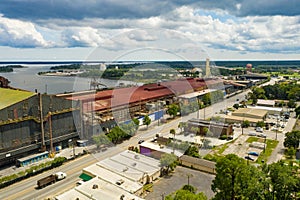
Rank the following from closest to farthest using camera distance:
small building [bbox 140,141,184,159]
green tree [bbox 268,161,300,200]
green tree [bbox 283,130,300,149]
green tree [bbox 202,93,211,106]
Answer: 1. green tree [bbox 268,161,300,200]
2. small building [bbox 140,141,184,159]
3. green tree [bbox 283,130,300,149]
4. green tree [bbox 202,93,211,106]

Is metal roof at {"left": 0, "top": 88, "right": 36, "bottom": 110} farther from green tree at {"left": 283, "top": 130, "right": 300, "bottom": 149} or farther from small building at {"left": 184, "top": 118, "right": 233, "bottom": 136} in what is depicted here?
green tree at {"left": 283, "top": 130, "right": 300, "bottom": 149}

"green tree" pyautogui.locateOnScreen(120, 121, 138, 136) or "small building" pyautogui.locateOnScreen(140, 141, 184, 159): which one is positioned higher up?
"green tree" pyautogui.locateOnScreen(120, 121, 138, 136)

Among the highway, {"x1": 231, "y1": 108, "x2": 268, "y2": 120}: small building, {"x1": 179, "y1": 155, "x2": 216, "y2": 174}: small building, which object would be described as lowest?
the highway

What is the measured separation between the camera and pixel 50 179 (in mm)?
7996

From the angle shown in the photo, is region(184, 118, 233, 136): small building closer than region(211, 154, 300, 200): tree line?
No

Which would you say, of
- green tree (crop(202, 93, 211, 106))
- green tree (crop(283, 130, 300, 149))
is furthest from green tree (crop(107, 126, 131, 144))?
green tree (crop(202, 93, 211, 106))

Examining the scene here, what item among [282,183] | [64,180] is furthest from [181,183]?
[64,180]

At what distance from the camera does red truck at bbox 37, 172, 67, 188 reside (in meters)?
7.78

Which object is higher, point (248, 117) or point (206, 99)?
point (206, 99)

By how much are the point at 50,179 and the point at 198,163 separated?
522 cm

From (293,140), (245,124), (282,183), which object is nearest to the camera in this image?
(282,183)

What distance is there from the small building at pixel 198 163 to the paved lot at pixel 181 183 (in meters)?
0.20

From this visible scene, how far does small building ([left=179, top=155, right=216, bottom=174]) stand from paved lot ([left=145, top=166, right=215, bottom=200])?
0.20 metres

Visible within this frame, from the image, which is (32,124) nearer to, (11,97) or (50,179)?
(11,97)
